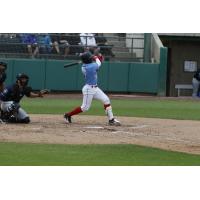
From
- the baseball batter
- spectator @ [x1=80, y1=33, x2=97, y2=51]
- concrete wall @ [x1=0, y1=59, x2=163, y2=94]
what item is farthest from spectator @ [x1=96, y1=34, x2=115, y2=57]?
the baseball batter

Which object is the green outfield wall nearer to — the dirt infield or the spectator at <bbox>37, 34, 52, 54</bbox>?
the spectator at <bbox>37, 34, 52, 54</bbox>

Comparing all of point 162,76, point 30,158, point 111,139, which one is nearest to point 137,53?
point 162,76

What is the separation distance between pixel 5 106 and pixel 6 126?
0.81 m

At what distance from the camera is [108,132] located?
1397 cm

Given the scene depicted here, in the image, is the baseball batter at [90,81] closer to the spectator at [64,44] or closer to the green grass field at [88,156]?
the green grass field at [88,156]

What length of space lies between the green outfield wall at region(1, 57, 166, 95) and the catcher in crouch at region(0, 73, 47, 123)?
14011mm

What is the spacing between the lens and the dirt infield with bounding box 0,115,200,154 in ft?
40.4

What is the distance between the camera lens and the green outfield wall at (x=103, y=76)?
29734mm

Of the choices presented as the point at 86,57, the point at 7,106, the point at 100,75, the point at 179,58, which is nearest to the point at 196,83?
the point at 179,58

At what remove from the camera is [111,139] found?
41.7 feet

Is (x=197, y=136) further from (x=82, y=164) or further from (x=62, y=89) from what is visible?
(x=62, y=89)

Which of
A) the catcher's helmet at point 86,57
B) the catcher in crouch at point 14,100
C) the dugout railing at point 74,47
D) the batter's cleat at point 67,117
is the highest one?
the dugout railing at point 74,47

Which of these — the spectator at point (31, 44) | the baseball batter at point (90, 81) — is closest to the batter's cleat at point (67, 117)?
the baseball batter at point (90, 81)

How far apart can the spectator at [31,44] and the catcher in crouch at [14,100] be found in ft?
47.2
